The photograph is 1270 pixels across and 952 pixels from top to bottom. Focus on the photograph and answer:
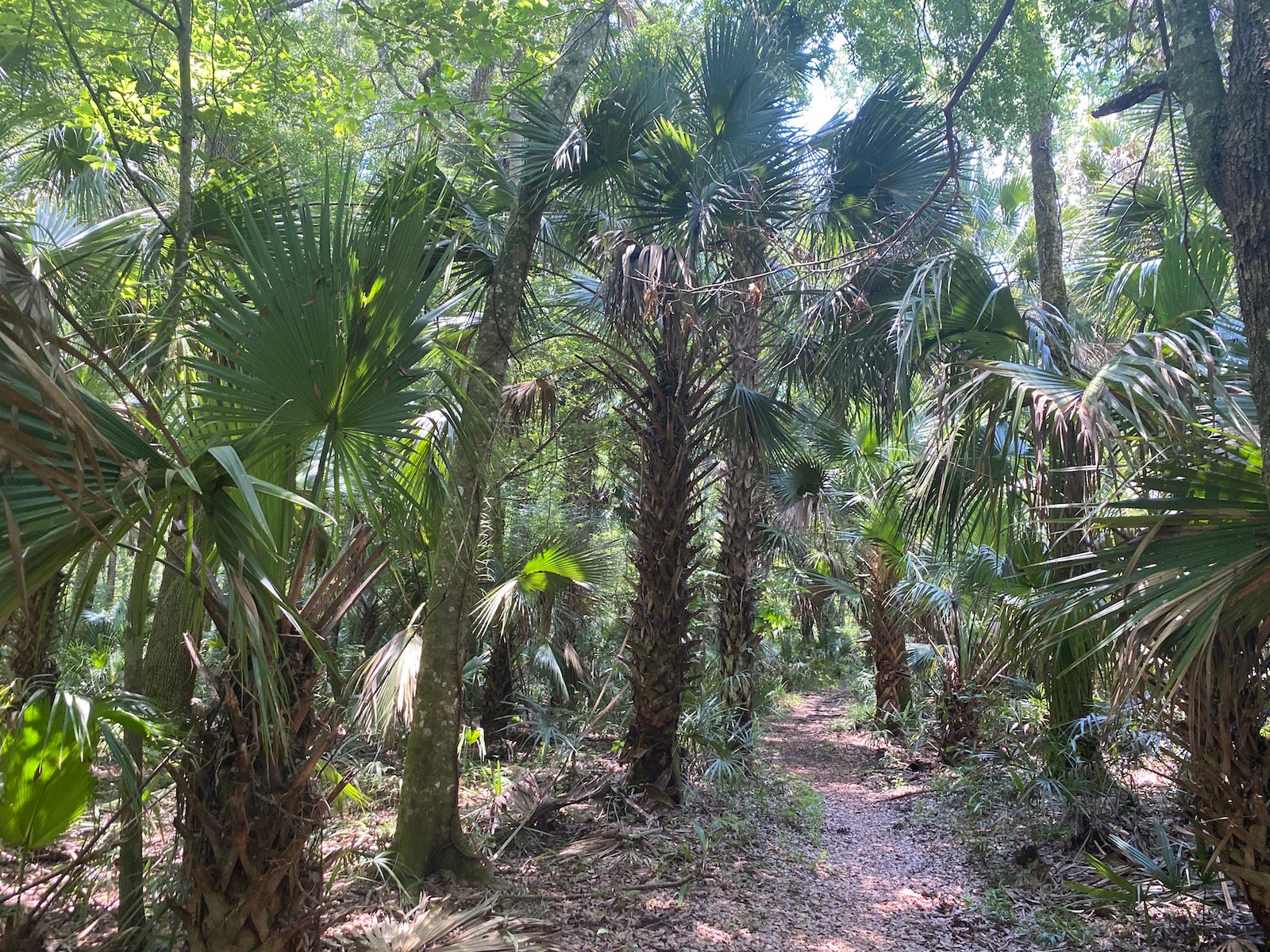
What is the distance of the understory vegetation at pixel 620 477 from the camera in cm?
262

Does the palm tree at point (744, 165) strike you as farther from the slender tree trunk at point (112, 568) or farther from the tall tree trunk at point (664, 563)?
the slender tree trunk at point (112, 568)

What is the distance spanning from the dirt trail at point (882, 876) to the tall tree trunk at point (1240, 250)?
1411 mm

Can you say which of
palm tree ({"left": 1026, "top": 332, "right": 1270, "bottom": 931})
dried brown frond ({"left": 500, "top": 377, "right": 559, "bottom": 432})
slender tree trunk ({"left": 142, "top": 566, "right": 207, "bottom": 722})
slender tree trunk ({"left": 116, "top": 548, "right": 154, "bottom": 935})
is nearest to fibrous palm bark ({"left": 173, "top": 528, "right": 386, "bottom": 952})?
slender tree trunk ({"left": 116, "top": 548, "right": 154, "bottom": 935})

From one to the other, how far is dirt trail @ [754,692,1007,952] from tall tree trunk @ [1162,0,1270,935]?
141cm

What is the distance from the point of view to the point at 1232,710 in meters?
3.47

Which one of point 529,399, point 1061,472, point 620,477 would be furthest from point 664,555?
point 1061,472

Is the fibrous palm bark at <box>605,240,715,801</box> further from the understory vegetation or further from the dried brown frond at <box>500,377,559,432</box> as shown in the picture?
the dried brown frond at <box>500,377,559,432</box>

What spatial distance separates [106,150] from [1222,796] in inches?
274

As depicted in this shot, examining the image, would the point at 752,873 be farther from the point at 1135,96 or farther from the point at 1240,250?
the point at 1135,96

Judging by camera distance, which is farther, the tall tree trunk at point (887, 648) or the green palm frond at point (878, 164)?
the tall tree trunk at point (887, 648)

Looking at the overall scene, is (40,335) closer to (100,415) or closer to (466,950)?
(100,415)

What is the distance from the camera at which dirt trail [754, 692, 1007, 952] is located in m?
4.25

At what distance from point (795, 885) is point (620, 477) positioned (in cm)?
341

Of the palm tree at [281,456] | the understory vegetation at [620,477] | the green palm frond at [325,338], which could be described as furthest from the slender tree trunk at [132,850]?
the green palm frond at [325,338]
